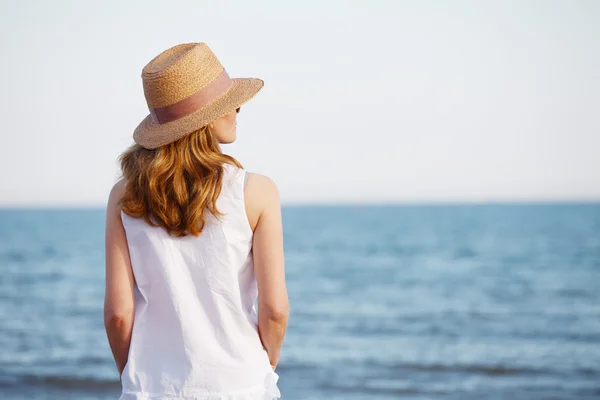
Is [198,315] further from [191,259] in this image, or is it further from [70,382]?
[70,382]

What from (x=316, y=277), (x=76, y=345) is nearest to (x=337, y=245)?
(x=316, y=277)

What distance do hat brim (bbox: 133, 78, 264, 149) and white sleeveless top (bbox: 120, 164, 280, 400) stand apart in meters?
0.15

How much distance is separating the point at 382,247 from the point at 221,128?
1210 inches

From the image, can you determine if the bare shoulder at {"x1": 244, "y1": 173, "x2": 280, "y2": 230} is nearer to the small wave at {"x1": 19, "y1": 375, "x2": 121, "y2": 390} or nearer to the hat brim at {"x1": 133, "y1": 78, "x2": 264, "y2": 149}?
the hat brim at {"x1": 133, "y1": 78, "x2": 264, "y2": 149}

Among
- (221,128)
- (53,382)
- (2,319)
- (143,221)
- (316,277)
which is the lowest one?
(316,277)

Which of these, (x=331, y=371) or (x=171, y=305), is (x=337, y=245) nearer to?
(x=331, y=371)

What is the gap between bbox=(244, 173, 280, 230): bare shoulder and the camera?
1.93 m

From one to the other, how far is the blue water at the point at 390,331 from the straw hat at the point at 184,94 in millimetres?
5714

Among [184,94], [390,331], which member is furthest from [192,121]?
[390,331]

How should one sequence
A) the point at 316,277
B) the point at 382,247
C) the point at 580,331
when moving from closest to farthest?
the point at 580,331, the point at 316,277, the point at 382,247

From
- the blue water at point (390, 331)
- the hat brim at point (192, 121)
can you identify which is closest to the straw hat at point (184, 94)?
the hat brim at point (192, 121)

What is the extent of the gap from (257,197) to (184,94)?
352 millimetres

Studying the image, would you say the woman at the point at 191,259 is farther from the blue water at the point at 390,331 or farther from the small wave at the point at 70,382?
the small wave at the point at 70,382

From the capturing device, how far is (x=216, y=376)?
75.4 inches
